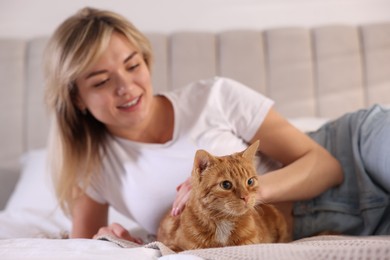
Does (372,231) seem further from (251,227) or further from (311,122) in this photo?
(311,122)

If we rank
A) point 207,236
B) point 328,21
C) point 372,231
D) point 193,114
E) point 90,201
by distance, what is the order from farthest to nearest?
point 328,21 < point 90,201 < point 193,114 < point 372,231 < point 207,236

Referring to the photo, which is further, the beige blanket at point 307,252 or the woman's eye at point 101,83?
the woman's eye at point 101,83

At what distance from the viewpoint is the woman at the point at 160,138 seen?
115 cm

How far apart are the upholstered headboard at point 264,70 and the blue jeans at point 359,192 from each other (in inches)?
30.9

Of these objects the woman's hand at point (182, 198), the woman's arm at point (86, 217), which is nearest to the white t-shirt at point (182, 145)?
the woman's arm at point (86, 217)

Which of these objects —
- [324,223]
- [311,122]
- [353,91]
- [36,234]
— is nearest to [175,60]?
[311,122]

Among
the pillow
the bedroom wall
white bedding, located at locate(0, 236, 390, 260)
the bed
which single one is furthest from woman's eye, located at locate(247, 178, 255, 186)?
the bedroom wall

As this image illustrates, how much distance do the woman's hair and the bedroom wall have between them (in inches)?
37.7

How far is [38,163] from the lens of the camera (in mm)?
1867

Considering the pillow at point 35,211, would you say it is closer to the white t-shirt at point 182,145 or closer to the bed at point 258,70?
the bed at point 258,70

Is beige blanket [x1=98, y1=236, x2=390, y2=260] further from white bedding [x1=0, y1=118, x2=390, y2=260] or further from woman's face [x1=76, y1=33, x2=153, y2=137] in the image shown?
woman's face [x1=76, y1=33, x2=153, y2=137]

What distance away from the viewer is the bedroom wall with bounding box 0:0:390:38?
2234 millimetres

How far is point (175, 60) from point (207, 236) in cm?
136

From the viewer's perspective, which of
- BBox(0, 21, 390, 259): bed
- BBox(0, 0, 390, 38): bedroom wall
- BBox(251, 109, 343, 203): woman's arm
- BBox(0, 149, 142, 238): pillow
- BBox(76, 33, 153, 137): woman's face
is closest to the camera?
BBox(251, 109, 343, 203): woman's arm
